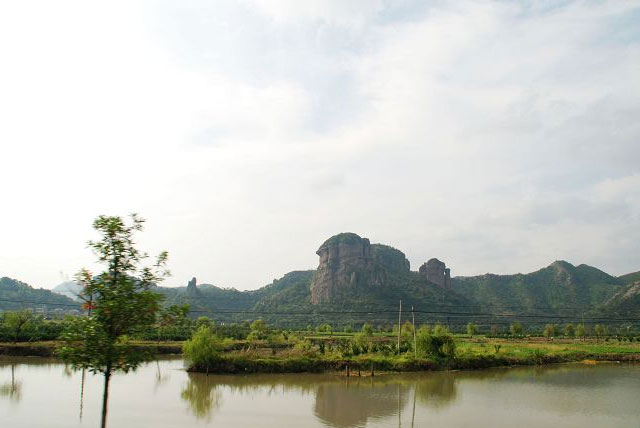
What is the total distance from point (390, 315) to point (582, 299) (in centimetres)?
7412

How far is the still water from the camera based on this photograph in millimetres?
24078

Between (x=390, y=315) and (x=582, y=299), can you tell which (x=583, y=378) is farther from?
→ (x=582, y=299)

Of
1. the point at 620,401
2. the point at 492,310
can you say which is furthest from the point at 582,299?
the point at 620,401

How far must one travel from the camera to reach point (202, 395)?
3053cm

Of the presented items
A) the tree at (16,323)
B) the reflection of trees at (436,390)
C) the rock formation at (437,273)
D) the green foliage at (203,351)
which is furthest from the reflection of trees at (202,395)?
the rock formation at (437,273)

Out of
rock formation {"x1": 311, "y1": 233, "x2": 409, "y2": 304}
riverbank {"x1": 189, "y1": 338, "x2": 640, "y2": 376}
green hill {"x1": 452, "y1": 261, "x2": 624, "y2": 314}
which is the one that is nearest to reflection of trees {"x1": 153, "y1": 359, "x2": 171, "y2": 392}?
riverbank {"x1": 189, "y1": 338, "x2": 640, "y2": 376}

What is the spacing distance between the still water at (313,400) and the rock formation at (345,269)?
4537 inches

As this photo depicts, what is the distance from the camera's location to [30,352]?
48281mm

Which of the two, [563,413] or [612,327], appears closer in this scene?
[563,413]

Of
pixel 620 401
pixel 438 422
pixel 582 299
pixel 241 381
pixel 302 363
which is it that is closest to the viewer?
pixel 438 422

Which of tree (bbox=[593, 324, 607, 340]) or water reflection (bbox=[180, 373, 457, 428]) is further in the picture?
tree (bbox=[593, 324, 607, 340])

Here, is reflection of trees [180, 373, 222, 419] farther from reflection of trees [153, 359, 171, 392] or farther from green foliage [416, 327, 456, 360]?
green foliage [416, 327, 456, 360]

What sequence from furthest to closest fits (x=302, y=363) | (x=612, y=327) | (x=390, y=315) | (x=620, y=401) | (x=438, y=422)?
(x=390, y=315)
(x=612, y=327)
(x=302, y=363)
(x=620, y=401)
(x=438, y=422)

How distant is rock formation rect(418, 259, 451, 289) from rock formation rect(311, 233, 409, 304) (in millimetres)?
16379
